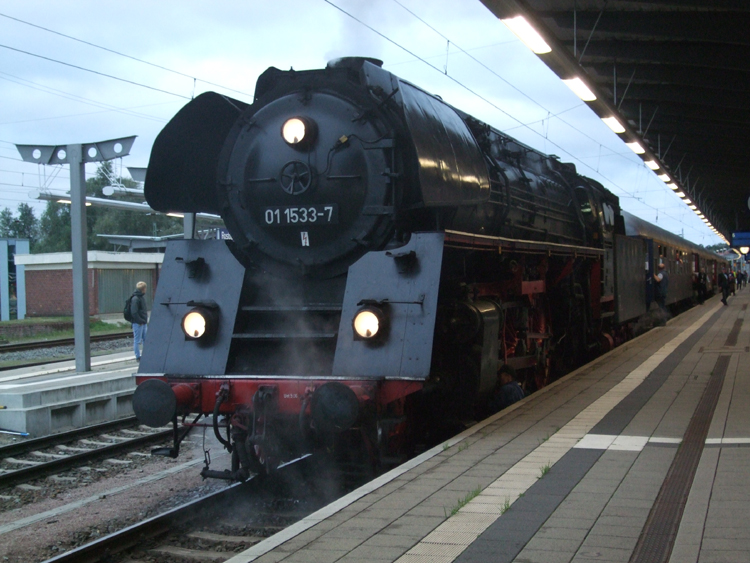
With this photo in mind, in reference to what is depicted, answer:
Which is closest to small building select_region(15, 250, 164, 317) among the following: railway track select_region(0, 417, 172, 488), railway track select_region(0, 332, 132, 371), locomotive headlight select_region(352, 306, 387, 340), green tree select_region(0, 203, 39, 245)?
railway track select_region(0, 332, 132, 371)

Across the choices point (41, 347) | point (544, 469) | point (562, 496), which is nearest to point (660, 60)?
point (544, 469)

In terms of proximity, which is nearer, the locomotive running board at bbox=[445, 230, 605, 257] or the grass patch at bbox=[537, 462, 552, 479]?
the grass patch at bbox=[537, 462, 552, 479]

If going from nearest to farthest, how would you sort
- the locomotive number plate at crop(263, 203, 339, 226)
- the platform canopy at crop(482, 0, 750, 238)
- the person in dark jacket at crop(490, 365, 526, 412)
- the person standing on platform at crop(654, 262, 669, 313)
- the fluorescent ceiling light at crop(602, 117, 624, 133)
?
the locomotive number plate at crop(263, 203, 339, 226) < the person in dark jacket at crop(490, 365, 526, 412) < the platform canopy at crop(482, 0, 750, 238) < the fluorescent ceiling light at crop(602, 117, 624, 133) < the person standing on platform at crop(654, 262, 669, 313)

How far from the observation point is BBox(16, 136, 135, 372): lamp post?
1202cm

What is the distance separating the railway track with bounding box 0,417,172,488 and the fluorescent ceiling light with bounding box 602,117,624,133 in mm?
8260

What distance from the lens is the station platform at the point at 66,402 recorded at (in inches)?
351

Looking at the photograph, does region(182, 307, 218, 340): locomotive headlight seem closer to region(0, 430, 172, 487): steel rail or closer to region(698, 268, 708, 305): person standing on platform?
region(0, 430, 172, 487): steel rail

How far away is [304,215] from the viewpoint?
6281 mm

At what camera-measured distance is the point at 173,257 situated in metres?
6.57

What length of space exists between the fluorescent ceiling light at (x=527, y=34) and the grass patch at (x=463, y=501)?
16.3ft

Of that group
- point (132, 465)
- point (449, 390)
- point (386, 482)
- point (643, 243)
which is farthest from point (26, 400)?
point (643, 243)

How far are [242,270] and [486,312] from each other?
2.19 meters

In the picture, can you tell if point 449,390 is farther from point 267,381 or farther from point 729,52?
point 729,52

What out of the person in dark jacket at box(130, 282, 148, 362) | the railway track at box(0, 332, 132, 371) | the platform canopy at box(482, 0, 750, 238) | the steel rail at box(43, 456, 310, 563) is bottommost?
the steel rail at box(43, 456, 310, 563)
